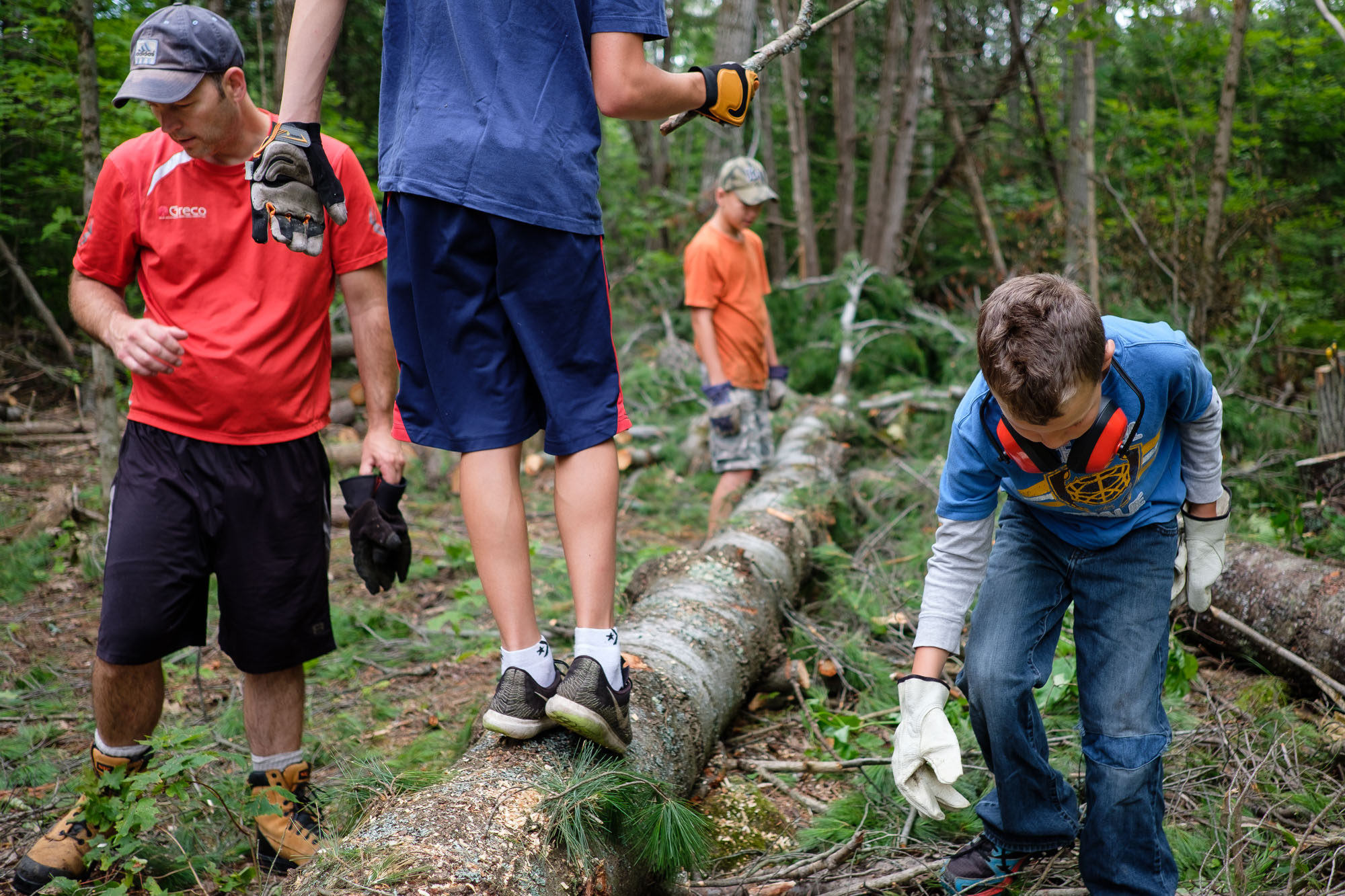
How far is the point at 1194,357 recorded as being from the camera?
2.03m

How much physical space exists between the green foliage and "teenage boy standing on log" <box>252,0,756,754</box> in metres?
0.07

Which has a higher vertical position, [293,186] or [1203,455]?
[293,186]

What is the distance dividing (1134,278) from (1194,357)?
5.91 metres

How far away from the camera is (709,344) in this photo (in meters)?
5.06

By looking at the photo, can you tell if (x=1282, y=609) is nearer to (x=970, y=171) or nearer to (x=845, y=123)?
(x=970, y=171)

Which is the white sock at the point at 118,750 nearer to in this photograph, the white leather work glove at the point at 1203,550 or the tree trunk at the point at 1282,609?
the white leather work glove at the point at 1203,550

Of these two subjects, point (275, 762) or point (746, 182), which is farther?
point (746, 182)

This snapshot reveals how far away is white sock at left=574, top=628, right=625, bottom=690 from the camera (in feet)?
6.33

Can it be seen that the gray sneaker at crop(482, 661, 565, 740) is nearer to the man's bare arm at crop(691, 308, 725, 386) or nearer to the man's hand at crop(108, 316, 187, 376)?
the man's hand at crop(108, 316, 187, 376)

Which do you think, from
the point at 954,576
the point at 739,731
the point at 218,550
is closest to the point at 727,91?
the point at 954,576

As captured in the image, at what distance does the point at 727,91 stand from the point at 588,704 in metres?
1.36

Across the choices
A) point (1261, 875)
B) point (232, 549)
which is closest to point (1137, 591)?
point (1261, 875)

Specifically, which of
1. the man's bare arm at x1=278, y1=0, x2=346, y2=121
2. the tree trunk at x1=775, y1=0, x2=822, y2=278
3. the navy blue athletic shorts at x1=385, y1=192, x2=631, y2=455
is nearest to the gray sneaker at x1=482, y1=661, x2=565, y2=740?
the navy blue athletic shorts at x1=385, y1=192, x2=631, y2=455

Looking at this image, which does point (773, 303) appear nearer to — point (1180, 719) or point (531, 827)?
point (1180, 719)
